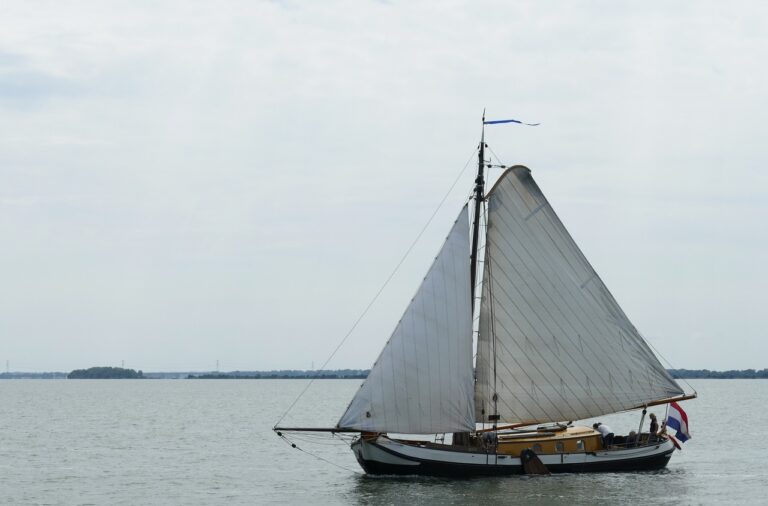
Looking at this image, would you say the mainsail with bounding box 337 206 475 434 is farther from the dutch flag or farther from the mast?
the dutch flag

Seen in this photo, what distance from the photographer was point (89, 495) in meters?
49.9

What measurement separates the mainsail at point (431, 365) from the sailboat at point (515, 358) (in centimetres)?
5

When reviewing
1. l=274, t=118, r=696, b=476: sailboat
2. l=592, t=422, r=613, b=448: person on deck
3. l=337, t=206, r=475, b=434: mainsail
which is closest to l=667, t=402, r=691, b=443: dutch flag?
l=274, t=118, r=696, b=476: sailboat

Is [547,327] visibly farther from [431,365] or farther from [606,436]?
[431,365]

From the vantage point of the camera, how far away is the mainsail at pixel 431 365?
46594 millimetres

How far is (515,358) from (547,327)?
203cm

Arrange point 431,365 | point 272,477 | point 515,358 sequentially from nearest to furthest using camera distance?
1. point 431,365
2. point 515,358
3. point 272,477

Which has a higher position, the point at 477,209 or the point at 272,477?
the point at 477,209

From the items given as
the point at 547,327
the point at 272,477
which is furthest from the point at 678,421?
the point at 272,477

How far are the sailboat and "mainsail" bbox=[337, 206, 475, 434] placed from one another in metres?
A: 0.05

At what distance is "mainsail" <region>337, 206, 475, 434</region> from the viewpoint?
153 ft

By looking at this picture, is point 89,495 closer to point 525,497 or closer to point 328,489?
point 328,489

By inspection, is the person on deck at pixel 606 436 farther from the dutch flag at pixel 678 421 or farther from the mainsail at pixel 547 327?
the dutch flag at pixel 678 421

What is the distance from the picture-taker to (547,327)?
50.6m
